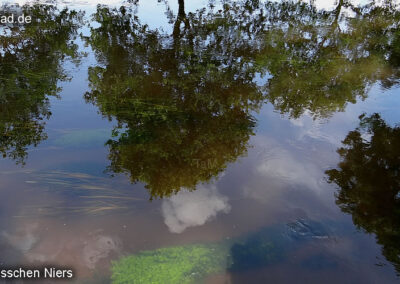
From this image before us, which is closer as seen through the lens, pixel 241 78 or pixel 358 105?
pixel 358 105

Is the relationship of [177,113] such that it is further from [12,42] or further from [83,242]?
[12,42]

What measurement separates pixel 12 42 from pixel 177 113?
6778 mm

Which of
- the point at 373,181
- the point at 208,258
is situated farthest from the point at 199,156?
the point at 373,181

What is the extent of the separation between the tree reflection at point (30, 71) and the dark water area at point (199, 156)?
50 mm

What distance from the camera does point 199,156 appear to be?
5.00m

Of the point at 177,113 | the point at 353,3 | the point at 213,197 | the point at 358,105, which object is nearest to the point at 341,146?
the point at 358,105

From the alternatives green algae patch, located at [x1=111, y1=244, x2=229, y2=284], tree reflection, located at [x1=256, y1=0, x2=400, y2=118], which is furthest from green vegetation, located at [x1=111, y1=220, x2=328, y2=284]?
tree reflection, located at [x1=256, y1=0, x2=400, y2=118]

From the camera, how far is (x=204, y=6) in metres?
13.0

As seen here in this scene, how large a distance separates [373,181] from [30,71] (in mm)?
8493

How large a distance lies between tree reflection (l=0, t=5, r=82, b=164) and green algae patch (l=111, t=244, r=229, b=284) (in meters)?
3.05

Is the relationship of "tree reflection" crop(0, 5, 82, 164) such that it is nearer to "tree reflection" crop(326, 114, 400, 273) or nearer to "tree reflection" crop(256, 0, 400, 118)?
"tree reflection" crop(256, 0, 400, 118)

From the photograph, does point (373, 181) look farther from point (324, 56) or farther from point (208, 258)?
point (324, 56)

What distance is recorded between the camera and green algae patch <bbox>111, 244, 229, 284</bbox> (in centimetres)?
331

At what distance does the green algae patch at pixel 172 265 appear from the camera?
10.9 feet
